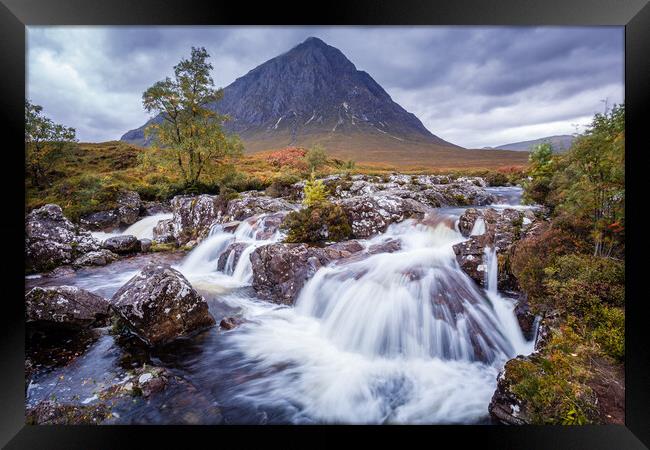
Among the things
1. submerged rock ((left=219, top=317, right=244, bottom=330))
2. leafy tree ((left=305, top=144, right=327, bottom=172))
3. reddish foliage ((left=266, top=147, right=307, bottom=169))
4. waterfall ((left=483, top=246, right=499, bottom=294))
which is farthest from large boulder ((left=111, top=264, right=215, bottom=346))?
waterfall ((left=483, top=246, right=499, bottom=294))

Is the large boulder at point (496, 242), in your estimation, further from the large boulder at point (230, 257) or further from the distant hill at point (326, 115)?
the large boulder at point (230, 257)

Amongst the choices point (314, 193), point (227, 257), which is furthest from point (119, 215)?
point (314, 193)

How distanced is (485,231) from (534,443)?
89.8 inches

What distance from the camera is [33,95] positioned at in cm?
323

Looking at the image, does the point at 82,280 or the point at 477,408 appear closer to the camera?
the point at 477,408

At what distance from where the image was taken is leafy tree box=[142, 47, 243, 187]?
147 inches

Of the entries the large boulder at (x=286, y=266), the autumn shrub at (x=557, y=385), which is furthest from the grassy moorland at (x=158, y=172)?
the autumn shrub at (x=557, y=385)

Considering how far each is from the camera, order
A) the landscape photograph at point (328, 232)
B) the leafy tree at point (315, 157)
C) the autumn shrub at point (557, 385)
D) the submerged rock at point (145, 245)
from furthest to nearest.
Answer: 1. the leafy tree at point (315, 157)
2. the submerged rock at point (145, 245)
3. the landscape photograph at point (328, 232)
4. the autumn shrub at point (557, 385)

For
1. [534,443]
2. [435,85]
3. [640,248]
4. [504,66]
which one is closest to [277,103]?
[435,85]

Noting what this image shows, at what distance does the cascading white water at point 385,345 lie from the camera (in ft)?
9.34

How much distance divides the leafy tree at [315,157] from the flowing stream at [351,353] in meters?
1.96

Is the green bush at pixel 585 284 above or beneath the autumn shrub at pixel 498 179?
beneath

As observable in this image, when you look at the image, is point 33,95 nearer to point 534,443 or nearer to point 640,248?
point 534,443

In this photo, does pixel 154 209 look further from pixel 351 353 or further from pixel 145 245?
pixel 351 353
